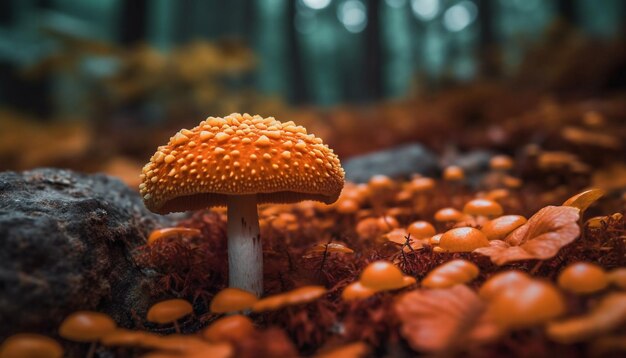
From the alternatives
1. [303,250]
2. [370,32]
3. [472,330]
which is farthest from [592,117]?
[370,32]

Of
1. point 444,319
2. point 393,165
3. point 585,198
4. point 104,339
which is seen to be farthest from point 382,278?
point 393,165

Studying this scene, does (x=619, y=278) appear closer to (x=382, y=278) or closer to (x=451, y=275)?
(x=451, y=275)

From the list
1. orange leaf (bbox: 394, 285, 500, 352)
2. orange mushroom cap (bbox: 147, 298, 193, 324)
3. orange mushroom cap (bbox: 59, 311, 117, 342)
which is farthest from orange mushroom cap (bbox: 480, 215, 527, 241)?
orange mushroom cap (bbox: 59, 311, 117, 342)

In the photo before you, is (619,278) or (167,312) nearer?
(619,278)

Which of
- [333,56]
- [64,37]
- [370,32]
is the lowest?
[64,37]

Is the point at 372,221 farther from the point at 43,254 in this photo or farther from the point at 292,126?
the point at 43,254

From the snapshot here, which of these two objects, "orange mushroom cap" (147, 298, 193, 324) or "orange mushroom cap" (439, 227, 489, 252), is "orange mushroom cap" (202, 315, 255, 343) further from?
"orange mushroom cap" (439, 227, 489, 252)
